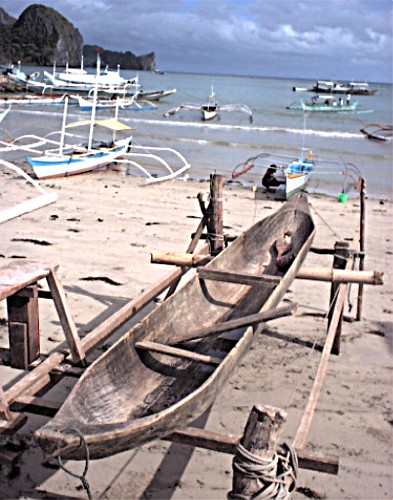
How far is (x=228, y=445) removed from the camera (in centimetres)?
262

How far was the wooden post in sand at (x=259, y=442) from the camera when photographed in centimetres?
232

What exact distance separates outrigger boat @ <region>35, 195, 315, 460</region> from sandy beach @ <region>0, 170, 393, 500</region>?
1.54ft

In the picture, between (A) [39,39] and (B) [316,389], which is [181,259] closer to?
(B) [316,389]

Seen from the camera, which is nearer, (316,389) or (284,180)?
(316,389)

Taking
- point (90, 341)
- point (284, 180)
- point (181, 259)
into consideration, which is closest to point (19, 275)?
point (90, 341)

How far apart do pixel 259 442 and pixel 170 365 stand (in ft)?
4.28

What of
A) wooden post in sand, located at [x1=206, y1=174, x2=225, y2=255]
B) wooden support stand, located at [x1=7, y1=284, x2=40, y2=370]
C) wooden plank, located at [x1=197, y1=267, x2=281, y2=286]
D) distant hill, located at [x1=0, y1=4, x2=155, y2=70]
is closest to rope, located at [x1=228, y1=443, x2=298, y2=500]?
wooden support stand, located at [x1=7, y1=284, x2=40, y2=370]

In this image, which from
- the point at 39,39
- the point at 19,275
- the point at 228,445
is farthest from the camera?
the point at 39,39

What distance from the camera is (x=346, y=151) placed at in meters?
22.5

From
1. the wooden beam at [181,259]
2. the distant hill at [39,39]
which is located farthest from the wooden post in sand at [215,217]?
the distant hill at [39,39]

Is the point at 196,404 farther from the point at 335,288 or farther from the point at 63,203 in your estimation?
the point at 63,203

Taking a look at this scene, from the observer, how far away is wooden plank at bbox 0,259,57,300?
3145 mm

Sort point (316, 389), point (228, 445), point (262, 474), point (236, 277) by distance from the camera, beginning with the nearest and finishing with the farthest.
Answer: point (262, 474)
point (228, 445)
point (316, 389)
point (236, 277)

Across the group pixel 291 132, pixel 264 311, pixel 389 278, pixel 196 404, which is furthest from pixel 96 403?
pixel 291 132
